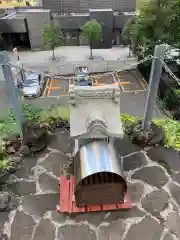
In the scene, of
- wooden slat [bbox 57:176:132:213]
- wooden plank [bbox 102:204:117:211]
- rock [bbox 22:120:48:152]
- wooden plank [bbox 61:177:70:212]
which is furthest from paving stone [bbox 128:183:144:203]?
rock [bbox 22:120:48:152]

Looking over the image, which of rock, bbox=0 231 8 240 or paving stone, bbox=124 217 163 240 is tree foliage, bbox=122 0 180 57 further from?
rock, bbox=0 231 8 240

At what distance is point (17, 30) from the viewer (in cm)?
3256

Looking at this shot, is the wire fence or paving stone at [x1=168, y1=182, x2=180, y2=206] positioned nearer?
paving stone at [x1=168, y1=182, x2=180, y2=206]

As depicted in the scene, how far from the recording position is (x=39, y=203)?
8695mm

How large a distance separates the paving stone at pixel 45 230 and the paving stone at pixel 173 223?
4.14 meters

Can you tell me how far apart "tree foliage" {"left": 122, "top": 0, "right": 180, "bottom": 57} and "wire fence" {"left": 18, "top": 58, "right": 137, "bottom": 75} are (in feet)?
22.7

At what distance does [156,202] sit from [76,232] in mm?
3324

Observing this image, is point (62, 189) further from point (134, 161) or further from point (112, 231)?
point (134, 161)

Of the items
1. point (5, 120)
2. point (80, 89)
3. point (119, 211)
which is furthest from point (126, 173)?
point (5, 120)

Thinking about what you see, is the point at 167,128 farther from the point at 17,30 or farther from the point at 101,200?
the point at 17,30

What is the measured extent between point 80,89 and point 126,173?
171 inches

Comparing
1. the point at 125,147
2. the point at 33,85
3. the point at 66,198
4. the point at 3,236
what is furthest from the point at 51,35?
the point at 3,236

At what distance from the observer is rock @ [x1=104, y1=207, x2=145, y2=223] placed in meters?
8.10

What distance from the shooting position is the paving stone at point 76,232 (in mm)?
7554
